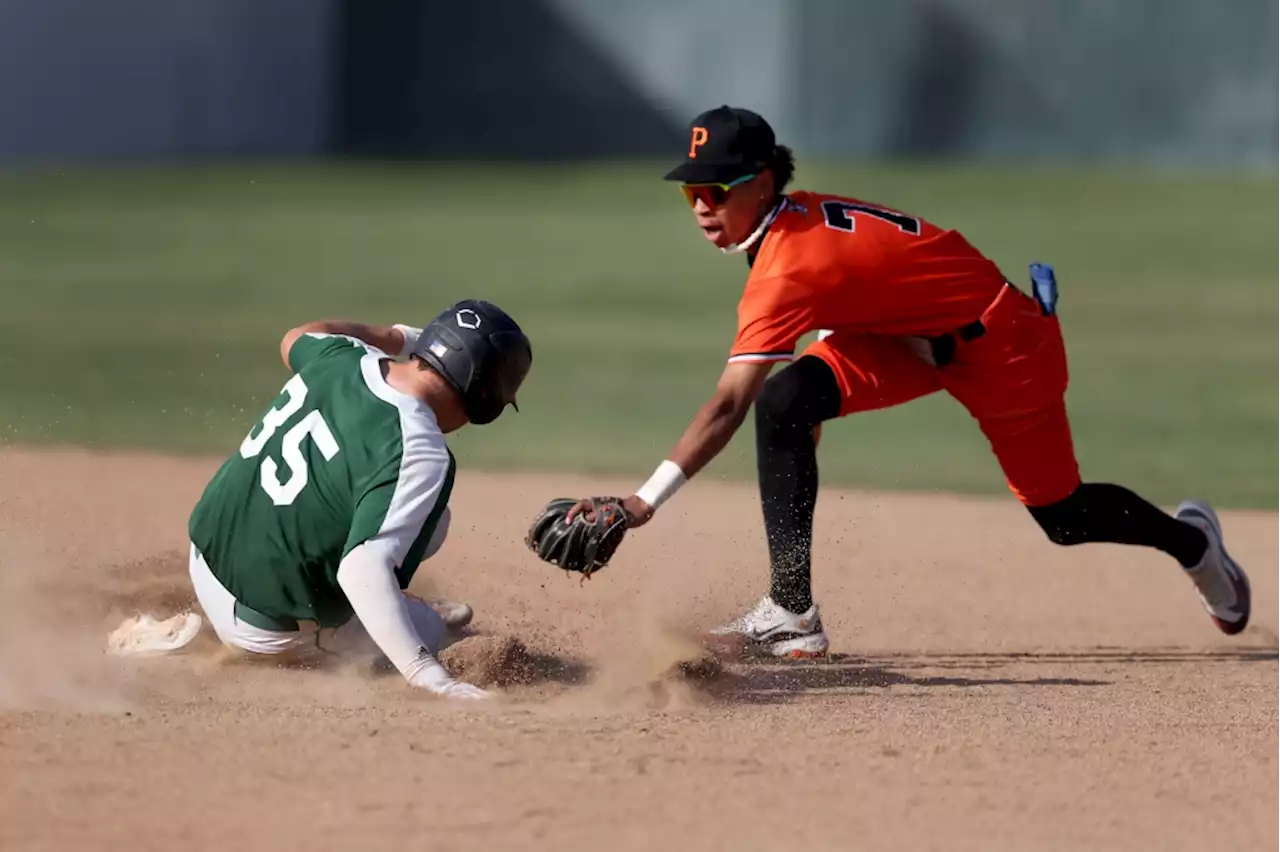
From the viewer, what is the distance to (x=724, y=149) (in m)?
5.57

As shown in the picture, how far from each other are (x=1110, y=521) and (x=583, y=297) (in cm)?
1147

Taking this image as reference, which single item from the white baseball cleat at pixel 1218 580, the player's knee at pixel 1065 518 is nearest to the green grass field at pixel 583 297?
the white baseball cleat at pixel 1218 580

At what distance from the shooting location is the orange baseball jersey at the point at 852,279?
214 inches

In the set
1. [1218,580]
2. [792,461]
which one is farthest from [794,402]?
[1218,580]

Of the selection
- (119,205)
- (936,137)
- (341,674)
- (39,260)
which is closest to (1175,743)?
(341,674)

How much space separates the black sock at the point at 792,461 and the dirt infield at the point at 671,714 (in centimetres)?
31

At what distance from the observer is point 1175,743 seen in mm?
4754

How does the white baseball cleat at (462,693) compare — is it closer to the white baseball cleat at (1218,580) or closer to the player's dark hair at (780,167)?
the player's dark hair at (780,167)

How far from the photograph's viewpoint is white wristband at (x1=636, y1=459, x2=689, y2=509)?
5.20 meters

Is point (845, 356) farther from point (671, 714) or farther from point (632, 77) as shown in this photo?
point (632, 77)

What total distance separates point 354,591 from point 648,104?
26417mm

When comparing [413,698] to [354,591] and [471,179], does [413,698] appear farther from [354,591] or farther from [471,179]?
[471,179]

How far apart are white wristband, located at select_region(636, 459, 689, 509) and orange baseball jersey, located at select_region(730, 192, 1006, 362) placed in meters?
0.42

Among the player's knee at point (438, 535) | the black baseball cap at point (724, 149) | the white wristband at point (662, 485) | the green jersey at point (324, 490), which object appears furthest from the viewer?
the black baseball cap at point (724, 149)
